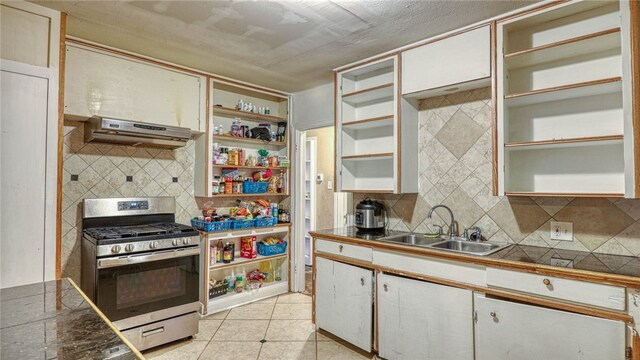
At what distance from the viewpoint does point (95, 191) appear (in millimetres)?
2717

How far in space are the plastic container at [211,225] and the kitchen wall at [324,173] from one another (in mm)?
1819

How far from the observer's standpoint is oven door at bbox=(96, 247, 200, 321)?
225 cm

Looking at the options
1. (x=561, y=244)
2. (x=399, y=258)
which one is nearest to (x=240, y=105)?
(x=399, y=258)

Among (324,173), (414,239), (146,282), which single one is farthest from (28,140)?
(324,173)

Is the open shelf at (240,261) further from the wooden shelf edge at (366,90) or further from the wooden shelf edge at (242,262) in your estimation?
the wooden shelf edge at (366,90)

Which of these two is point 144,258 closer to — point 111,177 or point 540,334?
point 111,177

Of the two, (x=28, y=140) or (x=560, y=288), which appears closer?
(x=560, y=288)

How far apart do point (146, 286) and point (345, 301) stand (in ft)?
5.03

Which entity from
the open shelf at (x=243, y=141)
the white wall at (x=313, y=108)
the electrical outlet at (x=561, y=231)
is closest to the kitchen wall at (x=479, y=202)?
the electrical outlet at (x=561, y=231)

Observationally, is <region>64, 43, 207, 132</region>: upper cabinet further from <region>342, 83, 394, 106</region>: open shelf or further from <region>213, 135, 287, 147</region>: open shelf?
<region>342, 83, 394, 106</region>: open shelf

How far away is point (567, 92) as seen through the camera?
1870mm

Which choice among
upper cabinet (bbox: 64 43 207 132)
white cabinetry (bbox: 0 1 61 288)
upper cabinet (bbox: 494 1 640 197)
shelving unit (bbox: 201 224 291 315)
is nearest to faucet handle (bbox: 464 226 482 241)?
upper cabinet (bbox: 494 1 640 197)

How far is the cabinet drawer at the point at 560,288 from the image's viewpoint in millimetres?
1434

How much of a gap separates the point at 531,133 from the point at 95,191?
11.2 feet
